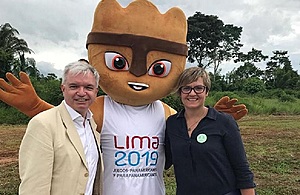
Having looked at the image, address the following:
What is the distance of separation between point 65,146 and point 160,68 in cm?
93

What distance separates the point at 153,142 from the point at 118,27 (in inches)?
28.4

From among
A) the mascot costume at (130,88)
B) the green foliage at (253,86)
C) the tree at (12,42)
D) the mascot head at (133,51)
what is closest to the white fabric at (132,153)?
the mascot costume at (130,88)

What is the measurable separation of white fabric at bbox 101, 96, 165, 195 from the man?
387 mm

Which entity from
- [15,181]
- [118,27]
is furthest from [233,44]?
[118,27]

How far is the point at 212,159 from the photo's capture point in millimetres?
2055

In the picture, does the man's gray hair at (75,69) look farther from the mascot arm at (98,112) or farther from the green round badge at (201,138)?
the green round badge at (201,138)

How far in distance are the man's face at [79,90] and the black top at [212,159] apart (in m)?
0.59

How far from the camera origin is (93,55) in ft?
7.96

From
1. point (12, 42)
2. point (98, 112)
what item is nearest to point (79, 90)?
point (98, 112)

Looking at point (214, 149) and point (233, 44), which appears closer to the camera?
point (214, 149)

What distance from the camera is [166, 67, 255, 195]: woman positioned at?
6.76ft

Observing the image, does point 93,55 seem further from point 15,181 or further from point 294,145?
point 294,145

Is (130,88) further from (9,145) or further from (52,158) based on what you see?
(9,145)

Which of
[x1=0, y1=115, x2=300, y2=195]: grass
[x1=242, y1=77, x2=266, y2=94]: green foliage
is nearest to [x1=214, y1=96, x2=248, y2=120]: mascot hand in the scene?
[x1=0, y1=115, x2=300, y2=195]: grass
